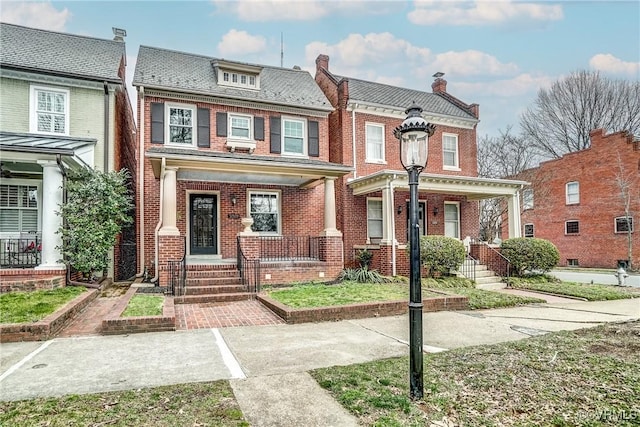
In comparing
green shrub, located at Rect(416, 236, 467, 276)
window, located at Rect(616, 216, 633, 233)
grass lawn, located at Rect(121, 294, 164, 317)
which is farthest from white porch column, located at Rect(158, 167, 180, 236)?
window, located at Rect(616, 216, 633, 233)

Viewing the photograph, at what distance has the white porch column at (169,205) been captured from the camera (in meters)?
10.0

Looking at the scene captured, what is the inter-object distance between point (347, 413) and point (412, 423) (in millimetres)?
533

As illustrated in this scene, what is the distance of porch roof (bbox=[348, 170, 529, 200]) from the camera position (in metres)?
12.5

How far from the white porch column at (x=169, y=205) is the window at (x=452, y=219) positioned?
35.5ft

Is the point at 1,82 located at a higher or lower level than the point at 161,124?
higher

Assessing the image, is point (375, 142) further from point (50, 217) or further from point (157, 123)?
point (50, 217)

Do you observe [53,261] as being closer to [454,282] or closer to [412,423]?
[412,423]

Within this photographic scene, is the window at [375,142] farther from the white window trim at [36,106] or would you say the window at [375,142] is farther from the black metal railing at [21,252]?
the black metal railing at [21,252]

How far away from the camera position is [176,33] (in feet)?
47.1

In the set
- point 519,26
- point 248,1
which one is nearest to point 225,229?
point 248,1

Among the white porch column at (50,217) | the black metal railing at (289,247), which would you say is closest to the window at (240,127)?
the black metal railing at (289,247)

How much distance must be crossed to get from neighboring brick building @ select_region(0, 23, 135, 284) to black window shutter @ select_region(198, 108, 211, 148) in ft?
8.60

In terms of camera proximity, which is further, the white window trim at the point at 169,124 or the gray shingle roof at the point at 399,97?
the gray shingle roof at the point at 399,97

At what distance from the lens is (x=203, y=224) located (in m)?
12.6
